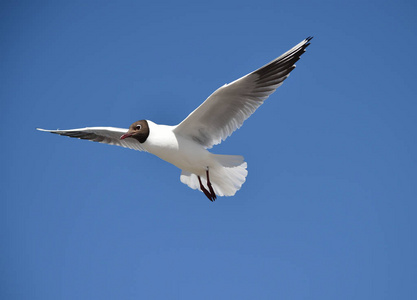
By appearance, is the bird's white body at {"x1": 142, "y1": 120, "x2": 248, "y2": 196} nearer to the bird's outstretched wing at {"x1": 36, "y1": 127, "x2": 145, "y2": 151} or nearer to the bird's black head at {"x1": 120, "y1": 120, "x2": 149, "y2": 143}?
the bird's black head at {"x1": 120, "y1": 120, "x2": 149, "y2": 143}

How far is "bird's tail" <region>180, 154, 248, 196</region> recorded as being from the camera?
597 centimetres

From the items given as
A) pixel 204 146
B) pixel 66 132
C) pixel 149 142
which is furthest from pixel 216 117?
pixel 66 132

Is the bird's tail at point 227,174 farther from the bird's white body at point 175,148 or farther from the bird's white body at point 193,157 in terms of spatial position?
the bird's white body at point 175,148

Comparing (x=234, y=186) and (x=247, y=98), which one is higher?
(x=247, y=98)

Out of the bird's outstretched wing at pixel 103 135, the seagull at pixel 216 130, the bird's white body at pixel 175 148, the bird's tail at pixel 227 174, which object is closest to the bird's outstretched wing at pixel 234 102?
the seagull at pixel 216 130

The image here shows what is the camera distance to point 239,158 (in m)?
5.95

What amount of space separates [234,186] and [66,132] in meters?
2.74

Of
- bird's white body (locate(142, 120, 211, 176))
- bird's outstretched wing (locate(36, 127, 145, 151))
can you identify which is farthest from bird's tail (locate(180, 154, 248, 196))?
bird's outstretched wing (locate(36, 127, 145, 151))

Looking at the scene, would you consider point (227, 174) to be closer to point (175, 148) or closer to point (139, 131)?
point (175, 148)

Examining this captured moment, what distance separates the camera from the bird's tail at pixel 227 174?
19.6ft

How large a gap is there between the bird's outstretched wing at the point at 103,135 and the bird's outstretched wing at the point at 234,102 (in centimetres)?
110

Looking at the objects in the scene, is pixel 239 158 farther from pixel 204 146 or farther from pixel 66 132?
pixel 66 132

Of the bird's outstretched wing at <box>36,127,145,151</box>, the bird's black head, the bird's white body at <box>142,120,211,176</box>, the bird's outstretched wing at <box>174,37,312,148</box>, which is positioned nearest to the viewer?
the bird's outstretched wing at <box>174,37,312,148</box>

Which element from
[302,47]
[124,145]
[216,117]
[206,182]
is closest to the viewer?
Answer: [302,47]
